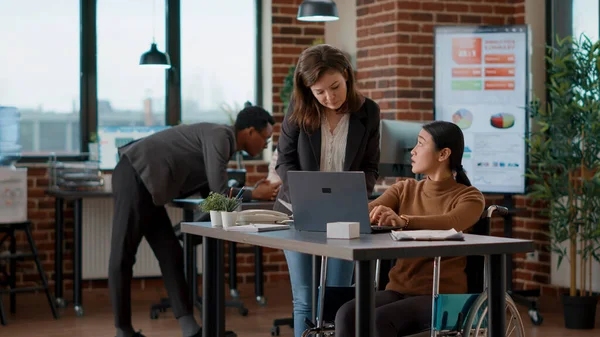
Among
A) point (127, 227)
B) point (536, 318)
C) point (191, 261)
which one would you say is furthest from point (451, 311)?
point (191, 261)

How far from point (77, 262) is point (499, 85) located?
306 cm

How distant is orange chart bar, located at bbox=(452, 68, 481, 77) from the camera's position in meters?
6.09

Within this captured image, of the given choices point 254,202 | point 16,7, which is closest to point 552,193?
point 254,202

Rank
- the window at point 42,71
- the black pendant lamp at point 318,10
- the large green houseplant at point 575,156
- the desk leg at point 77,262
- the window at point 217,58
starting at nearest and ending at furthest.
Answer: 1. the large green houseplant at point 575,156
2. the black pendant lamp at point 318,10
3. the desk leg at point 77,262
4. the window at point 42,71
5. the window at point 217,58

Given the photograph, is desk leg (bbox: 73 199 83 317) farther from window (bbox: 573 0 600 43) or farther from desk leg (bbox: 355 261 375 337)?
desk leg (bbox: 355 261 375 337)

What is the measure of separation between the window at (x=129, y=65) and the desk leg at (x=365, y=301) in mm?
4904

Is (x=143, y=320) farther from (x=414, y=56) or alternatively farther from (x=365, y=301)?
(x=365, y=301)

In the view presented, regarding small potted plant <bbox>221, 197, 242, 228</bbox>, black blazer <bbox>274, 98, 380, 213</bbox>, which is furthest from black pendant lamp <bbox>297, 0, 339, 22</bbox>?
small potted plant <bbox>221, 197, 242, 228</bbox>

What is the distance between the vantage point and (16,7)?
22.5ft

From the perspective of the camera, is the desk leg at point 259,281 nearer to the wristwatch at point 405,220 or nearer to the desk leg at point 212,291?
the desk leg at point 212,291

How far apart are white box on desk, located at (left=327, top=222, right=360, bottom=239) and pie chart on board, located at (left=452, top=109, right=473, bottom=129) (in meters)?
3.46

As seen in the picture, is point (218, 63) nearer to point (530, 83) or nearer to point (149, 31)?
point (149, 31)

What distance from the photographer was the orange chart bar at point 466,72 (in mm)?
6086

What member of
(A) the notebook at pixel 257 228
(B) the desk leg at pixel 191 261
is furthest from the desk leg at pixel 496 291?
(B) the desk leg at pixel 191 261
